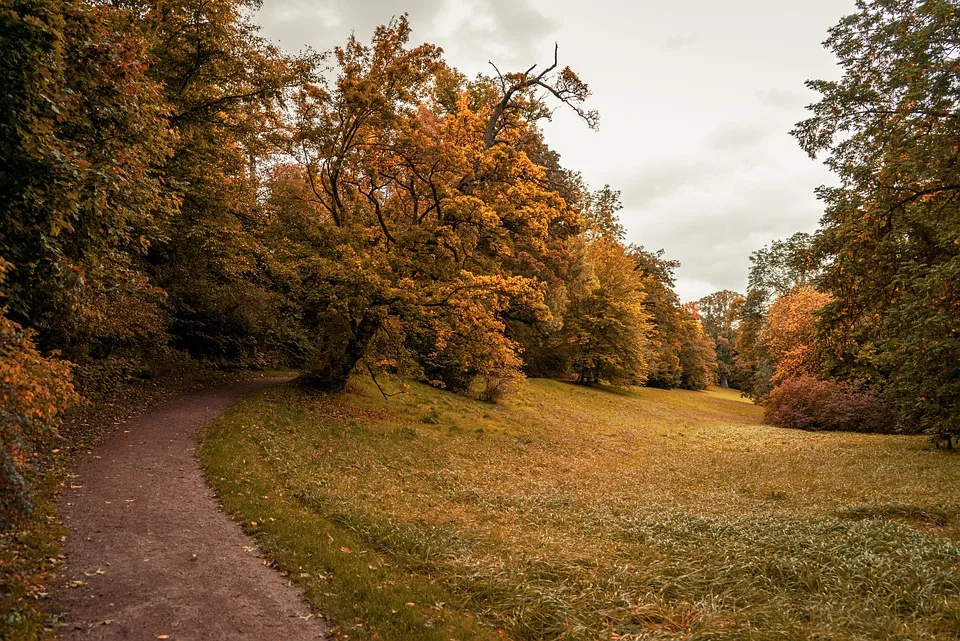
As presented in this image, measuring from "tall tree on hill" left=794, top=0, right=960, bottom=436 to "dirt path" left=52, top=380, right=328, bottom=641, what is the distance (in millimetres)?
12151

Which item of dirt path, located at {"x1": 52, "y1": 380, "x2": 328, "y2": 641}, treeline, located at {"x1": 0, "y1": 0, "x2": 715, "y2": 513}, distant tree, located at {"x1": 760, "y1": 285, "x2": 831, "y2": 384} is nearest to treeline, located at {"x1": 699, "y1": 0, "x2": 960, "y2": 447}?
treeline, located at {"x1": 0, "y1": 0, "x2": 715, "y2": 513}

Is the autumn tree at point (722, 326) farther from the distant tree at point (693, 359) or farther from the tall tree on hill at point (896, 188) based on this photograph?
the tall tree on hill at point (896, 188)

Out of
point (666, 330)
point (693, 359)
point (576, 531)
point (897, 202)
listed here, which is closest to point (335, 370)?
point (576, 531)

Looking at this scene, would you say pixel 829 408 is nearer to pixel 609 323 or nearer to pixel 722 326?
pixel 609 323

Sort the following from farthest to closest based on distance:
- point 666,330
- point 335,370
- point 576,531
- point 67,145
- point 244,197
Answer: point 666,330 < point 335,370 < point 244,197 < point 576,531 < point 67,145

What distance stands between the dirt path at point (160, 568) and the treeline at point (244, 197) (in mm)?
2376

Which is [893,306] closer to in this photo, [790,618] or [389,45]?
[790,618]

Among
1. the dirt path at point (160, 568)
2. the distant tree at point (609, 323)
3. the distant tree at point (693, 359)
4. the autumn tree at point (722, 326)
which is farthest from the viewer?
the autumn tree at point (722, 326)

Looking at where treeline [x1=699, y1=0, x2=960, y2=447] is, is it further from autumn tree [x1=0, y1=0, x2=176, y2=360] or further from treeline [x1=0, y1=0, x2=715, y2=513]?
autumn tree [x1=0, y1=0, x2=176, y2=360]

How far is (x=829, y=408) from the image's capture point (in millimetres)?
30938

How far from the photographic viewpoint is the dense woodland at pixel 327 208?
599 cm

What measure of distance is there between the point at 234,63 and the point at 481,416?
1570cm

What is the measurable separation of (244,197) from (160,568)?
15.3m

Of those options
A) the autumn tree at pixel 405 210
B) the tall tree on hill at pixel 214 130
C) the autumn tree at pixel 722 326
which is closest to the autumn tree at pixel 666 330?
the autumn tree at pixel 722 326
